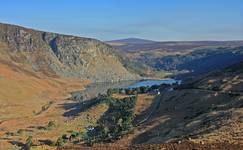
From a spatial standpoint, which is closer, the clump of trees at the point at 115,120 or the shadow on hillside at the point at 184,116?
the shadow on hillside at the point at 184,116

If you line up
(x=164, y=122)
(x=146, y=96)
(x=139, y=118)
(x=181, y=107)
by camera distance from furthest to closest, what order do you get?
(x=146, y=96) < (x=139, y=118) < (x=181, y=107) < (x=164, y=122)

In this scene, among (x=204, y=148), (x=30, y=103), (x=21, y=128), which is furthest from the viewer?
(x=30, y=103)

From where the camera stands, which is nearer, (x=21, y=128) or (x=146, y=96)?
(x=21, y=128)

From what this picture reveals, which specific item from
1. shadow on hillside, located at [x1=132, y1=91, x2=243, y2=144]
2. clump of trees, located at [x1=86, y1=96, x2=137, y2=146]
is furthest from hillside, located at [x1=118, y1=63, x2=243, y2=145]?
clump of trees, located at [x1=86, y1=96, x2=137, y2=146]

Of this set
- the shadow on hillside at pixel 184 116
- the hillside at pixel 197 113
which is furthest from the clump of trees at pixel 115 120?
the hillside at pixel 197 113

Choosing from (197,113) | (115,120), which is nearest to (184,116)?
(197,113)

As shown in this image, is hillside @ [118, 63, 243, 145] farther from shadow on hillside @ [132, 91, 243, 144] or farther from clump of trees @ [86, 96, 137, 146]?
clump of trees @ [86, 96, 137, 146]

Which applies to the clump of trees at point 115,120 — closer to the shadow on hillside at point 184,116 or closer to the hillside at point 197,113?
the shadow on hillside at point 184,116

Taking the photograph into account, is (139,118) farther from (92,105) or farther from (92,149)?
(92,149)

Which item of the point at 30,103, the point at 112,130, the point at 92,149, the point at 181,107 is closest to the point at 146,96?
the point at 181,107
